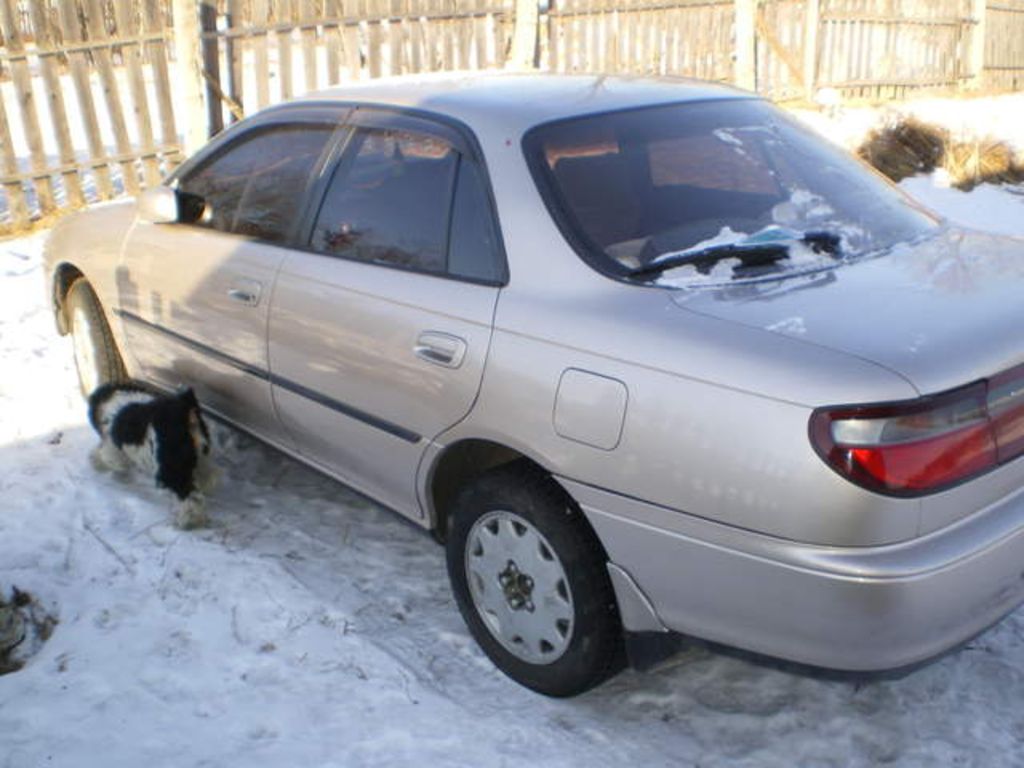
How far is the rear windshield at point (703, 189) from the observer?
291cm

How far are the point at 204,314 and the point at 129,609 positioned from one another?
3.88ft

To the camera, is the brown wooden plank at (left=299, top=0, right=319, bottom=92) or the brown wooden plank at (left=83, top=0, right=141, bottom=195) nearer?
the brown wooden plank at (left=83, top=0, right=141, bottom=195)

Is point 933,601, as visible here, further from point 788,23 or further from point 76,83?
point 788,23

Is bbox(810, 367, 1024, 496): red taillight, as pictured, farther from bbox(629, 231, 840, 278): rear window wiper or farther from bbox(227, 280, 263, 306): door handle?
bbox(227, 280, 263, 306): door handle

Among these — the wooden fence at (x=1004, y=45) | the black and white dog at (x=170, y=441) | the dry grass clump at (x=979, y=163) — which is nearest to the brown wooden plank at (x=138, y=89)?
the black and white dog at (x=170, y=441)

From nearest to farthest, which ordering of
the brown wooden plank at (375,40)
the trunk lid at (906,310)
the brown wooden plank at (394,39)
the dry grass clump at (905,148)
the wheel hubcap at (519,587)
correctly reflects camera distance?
the trunk lid at (906,310) < the wheel hubcap at (519,587) < the dry grass clump at (905,148) < the brown wooden plank at (375,40) < the brown wooden plank at (394,39)

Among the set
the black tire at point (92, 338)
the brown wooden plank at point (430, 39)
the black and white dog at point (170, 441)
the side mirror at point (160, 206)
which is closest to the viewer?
the black and white dog at point (170, 441)

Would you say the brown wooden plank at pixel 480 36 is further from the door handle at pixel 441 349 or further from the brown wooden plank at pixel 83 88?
the door handle at pixel 441 349

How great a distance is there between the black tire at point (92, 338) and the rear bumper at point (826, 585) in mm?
3270

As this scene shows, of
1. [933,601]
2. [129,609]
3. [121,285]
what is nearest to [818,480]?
[933,601]

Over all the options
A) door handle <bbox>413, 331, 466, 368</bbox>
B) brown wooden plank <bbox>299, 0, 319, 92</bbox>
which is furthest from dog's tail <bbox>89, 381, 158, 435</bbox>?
brown wooden plank <bbox>299, 0, 319, 92</bbox>

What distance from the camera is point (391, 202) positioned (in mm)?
3414

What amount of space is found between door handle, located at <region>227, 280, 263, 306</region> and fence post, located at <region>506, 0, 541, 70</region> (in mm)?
7430

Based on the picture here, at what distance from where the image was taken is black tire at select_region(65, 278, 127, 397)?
16.3 ft
